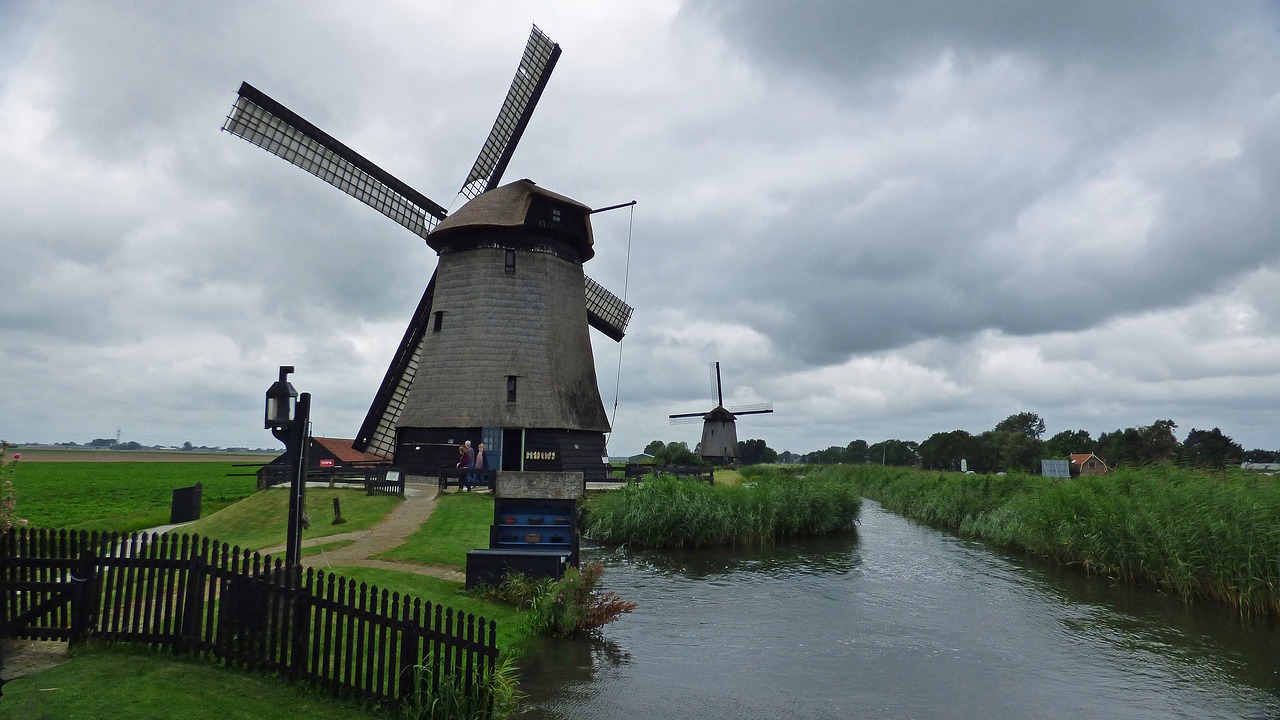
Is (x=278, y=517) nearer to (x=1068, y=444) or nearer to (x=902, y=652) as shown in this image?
(x=902, y=652)

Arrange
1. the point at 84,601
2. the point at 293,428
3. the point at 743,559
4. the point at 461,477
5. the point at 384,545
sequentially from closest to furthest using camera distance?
the point at 84,601
the point at 293,428
the point at 384,545
the point at 743,559
the point at 461,477

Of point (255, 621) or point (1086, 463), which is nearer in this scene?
point (255, 621)

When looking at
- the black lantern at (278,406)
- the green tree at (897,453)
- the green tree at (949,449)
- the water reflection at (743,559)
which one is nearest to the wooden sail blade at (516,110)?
the water reflection at (743,559)

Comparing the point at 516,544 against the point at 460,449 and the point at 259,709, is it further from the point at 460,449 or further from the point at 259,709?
the point at 460,449

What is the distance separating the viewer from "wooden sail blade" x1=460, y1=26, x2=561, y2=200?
103 feet

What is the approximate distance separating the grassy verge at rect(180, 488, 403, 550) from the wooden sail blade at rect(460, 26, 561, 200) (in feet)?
50.4

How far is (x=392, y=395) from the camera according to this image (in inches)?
1105

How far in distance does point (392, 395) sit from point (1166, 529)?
24508 mm

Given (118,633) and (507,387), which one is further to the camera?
(507,387)

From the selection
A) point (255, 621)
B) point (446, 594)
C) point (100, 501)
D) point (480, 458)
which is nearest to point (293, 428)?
point (255, 621)

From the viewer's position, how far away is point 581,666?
30.7ft

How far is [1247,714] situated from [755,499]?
15029 mm

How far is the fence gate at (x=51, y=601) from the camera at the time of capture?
749 cm

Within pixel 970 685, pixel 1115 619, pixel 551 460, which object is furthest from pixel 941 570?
pixel 551 460
